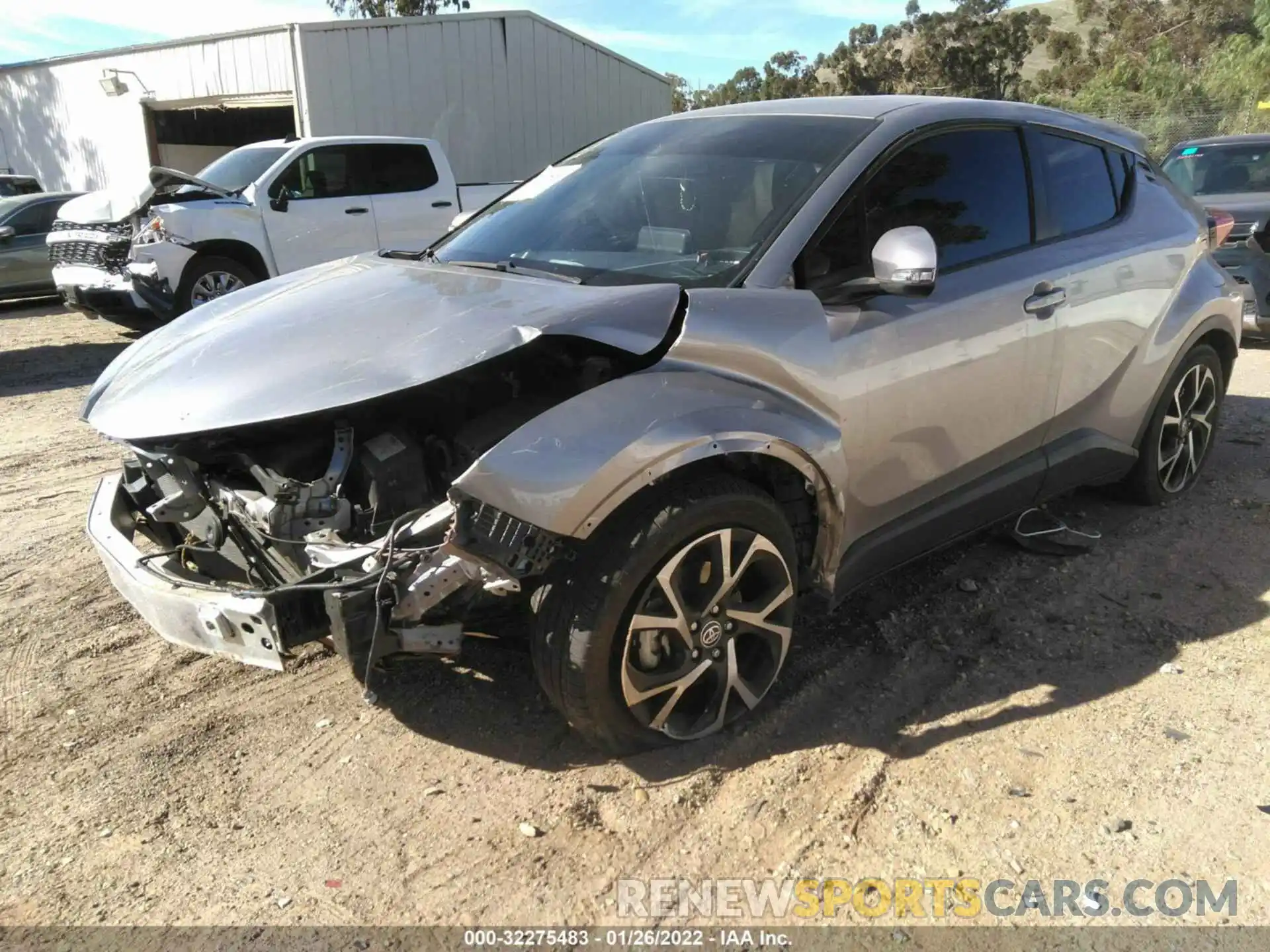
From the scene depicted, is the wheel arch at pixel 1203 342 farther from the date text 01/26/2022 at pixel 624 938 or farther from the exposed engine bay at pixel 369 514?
the date text 01/26/2022 at pixel 624 938

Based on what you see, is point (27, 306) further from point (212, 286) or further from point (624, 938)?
point (624, 938)

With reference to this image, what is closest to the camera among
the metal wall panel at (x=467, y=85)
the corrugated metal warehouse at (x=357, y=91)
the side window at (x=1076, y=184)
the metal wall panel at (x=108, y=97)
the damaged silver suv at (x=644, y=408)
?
the damaged silver suv at (x=644, y=408)

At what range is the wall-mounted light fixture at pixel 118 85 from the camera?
1883cm

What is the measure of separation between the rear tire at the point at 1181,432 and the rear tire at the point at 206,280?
7811mm

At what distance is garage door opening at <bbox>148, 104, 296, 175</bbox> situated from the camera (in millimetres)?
22188

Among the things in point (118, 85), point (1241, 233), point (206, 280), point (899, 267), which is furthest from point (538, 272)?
point (118, 85)

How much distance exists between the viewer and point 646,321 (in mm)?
2633

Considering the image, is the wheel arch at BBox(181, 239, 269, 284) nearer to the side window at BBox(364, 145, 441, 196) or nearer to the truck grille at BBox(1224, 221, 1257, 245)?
the side window at BBox(364, 145, 441, 196)

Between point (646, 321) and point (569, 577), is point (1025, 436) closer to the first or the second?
point (646, 321)

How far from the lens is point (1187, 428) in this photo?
471 centimetres

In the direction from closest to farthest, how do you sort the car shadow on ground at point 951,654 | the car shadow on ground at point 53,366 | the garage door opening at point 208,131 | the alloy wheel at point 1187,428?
1. the car shadow on ground at point 951,654
2. the alloy wheel at point 1187,428
3. the car shadow on ground at point 53,366
4. the garage door opening at point 208,131

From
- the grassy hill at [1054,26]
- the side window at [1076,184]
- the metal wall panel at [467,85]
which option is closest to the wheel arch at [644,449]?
the side window at [1076,184]

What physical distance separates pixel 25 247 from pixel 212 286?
4562 mm

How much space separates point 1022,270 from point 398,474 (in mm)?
2387
